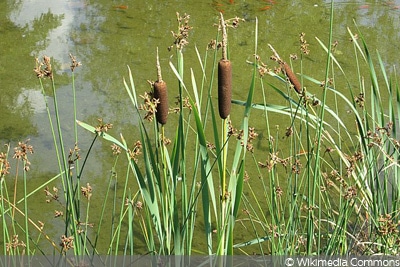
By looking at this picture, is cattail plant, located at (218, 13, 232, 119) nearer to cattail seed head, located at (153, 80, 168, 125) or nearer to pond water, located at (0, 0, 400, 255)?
cattail seed head, located at (153, 80, 168, 125)

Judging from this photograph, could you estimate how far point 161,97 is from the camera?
47.9 inches

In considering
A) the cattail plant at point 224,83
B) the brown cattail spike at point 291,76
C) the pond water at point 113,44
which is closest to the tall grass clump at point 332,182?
the brown cattail spike at point 291,76

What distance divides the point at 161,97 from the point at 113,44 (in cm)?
257

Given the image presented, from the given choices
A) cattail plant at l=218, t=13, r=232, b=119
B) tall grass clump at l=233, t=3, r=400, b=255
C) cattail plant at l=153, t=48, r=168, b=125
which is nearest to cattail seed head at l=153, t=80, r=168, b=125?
cattail plant at l=153, t=48, r=168, b=125

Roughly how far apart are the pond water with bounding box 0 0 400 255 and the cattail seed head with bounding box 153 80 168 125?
1.46 m

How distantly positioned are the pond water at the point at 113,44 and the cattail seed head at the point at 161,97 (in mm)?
1456

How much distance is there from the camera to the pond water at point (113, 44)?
3.05 metres

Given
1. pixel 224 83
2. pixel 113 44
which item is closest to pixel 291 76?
pixel 224 83

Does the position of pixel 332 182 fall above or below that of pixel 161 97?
below

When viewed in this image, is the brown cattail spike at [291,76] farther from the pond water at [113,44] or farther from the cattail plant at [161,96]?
the pond water at [113,44]

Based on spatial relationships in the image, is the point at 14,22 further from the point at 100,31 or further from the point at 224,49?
the point at 224,49

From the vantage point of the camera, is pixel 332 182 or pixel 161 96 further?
pixel 332 182

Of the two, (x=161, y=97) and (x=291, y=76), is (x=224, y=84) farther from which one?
(x=291, y=76)

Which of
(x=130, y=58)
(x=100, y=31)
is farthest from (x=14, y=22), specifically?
(x=130, y=58)
